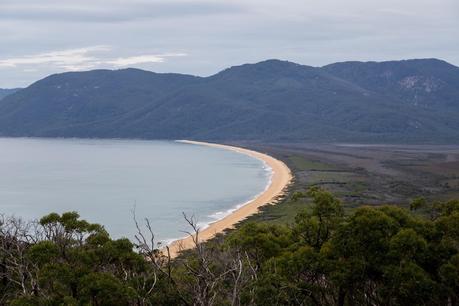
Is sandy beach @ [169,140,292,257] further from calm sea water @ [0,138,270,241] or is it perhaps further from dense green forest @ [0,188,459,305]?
dense green forest @ [0,188,459,305]

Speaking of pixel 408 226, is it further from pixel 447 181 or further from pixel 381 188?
pixel 447 181

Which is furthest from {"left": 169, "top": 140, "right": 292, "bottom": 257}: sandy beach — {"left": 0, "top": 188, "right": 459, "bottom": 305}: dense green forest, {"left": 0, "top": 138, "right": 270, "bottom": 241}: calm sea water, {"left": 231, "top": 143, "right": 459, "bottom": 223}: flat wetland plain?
{"left": 0, "top": 188, "right": 459, "bottom": 305}: dense green forest

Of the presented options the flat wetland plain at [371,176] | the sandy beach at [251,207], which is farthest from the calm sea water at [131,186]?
the flat wetland plain at [371,176]

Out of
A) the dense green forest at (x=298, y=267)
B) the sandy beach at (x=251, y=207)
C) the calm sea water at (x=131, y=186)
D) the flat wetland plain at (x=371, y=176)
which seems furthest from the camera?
the flat wetland plain at (x=371, y=176)

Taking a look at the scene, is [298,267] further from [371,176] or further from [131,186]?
[371,176]

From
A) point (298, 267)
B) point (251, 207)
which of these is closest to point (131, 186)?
point (251, 207)

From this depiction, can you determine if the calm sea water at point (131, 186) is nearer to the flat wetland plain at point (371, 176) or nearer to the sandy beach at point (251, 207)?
the sandy beach at point (251, 207)

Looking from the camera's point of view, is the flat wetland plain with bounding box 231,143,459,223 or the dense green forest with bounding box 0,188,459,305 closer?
the dense green forest with bounding box 0,188,459,305
